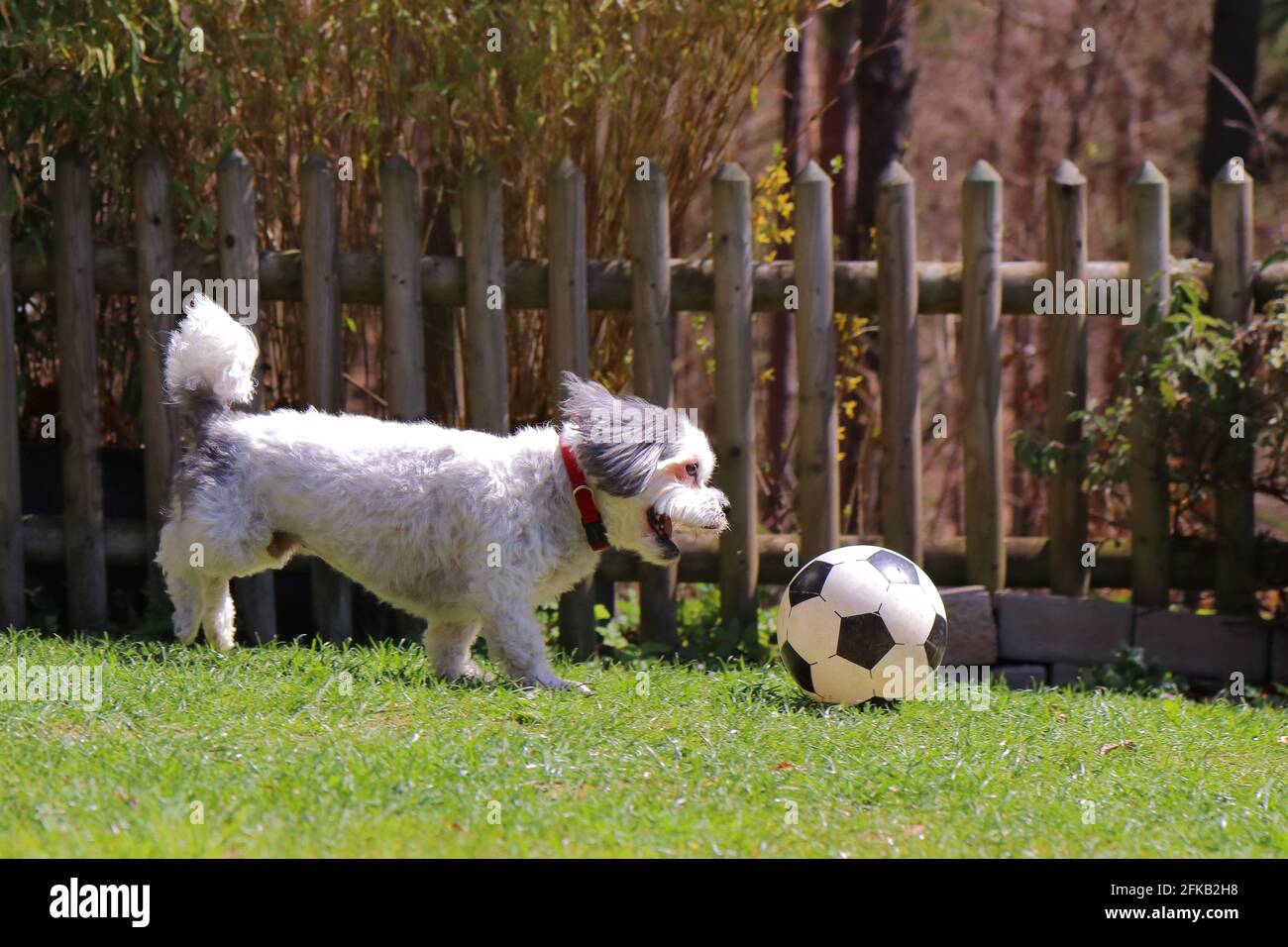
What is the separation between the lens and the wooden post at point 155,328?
6887 millimetres

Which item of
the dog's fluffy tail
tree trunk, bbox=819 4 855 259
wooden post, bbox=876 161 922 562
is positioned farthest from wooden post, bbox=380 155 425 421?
tree trunk, bbox=819 4 855 259

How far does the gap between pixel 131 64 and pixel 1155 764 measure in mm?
5160

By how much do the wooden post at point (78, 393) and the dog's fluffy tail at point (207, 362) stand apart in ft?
4.46

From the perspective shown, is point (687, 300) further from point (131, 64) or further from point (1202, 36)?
point (1202, 36)

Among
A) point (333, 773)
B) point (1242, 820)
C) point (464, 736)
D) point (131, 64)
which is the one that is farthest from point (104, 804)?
point (131, 64)

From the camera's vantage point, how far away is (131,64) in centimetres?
645

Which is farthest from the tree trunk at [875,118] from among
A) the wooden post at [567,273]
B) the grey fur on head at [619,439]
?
the grey fur on head at [619,439]

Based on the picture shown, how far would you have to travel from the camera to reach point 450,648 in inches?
235

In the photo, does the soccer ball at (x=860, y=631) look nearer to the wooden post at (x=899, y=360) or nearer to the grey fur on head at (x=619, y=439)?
the grey fur on head at (x=619, y=439)

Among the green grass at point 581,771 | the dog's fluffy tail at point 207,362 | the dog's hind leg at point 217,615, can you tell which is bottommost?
the green grass at point 581,771

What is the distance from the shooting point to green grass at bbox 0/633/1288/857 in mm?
3857

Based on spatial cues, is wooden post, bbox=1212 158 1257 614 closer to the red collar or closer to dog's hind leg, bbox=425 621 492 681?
the red collar

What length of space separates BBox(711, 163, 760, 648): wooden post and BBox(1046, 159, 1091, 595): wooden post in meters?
1.53

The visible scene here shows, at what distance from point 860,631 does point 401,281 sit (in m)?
2.95
